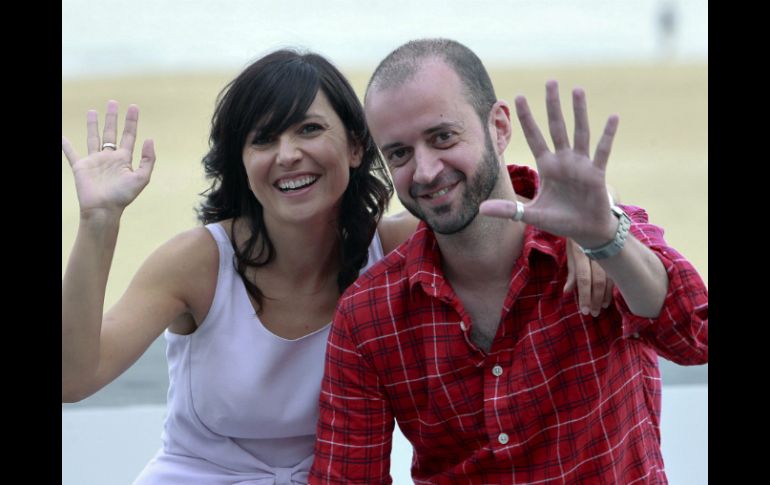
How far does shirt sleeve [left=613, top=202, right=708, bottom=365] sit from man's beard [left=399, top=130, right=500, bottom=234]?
0.87 feet

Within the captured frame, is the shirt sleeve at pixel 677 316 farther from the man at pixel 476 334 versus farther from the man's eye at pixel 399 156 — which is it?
the man's eye at pixel 399 156

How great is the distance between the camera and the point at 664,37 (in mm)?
20531

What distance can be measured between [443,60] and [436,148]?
0.56ft

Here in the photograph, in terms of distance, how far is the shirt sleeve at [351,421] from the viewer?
193 centimetres

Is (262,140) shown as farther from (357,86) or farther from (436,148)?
(357,86)

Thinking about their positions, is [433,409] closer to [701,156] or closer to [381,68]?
[381,68]

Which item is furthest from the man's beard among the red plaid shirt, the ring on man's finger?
the ring on man's finger

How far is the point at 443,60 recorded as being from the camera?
1853 mm

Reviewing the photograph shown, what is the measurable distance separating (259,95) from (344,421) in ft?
2.24

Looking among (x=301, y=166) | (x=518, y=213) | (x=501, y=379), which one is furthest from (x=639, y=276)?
(x=301, y=166)

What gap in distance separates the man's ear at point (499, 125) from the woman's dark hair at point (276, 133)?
416 mm

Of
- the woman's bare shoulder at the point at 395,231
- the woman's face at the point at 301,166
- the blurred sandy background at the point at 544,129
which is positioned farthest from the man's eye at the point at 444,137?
the blurred sandy background at the point at 544,129

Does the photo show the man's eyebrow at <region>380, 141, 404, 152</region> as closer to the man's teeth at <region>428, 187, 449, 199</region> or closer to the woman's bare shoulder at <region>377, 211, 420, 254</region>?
the man's teeth at <region>428, 187, 449, 199</region>
